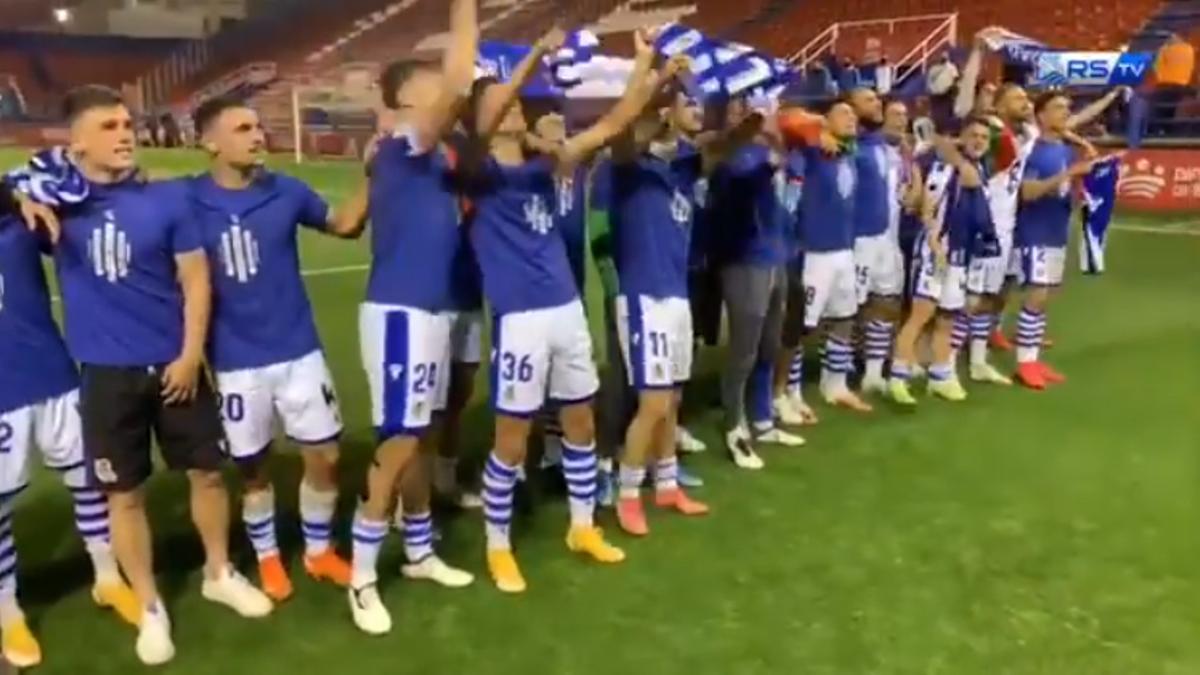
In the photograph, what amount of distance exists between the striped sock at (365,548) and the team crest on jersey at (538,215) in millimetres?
938

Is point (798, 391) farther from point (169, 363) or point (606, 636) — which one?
point (169, 363)

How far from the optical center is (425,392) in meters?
3.57

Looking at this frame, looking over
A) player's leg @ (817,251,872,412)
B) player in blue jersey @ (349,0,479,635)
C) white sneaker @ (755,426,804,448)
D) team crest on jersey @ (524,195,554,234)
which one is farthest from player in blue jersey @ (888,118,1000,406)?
player in blue jersey @ (349,0,479,635)

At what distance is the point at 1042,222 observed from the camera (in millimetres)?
6391

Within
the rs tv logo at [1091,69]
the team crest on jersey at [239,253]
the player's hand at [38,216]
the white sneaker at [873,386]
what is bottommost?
the white sneaker at [873,386]

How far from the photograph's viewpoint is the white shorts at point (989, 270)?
620 centimetres

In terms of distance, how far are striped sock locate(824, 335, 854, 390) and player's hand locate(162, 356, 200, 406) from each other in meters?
3.28

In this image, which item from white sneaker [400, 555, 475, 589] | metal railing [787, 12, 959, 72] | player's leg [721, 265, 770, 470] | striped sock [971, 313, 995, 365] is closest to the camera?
white sneaker [400, 555, 475, 589]

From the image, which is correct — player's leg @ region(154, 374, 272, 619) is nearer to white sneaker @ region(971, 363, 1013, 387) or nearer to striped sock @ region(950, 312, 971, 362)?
striped sock @ region(950, 312, 971, 362)

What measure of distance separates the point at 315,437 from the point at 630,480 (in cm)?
116

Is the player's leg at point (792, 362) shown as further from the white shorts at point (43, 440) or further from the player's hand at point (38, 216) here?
the player's hand at point (38, 216)

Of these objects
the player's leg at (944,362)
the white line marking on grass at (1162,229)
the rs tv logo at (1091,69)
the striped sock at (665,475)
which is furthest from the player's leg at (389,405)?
the white line marking on grass at (1162,229)

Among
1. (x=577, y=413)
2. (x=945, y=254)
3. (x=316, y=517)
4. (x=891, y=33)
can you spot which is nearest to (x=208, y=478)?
(x=316, y=517)

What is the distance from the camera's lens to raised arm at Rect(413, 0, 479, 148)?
129 inches
